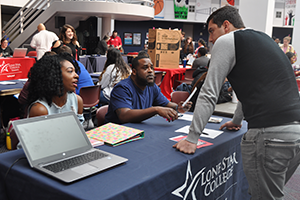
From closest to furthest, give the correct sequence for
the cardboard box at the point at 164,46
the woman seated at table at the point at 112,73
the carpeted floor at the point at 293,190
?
the carpeted floor at the point at 293,190, the woman seated at table at the point at 112,73, the cardboard box at the point at 164,46

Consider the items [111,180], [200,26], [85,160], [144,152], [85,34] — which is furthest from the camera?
[200,26]

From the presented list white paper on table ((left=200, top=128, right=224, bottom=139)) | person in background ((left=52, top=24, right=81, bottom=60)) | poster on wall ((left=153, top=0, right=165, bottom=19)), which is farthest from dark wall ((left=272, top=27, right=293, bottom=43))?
white paper on table ((left=200, top=128, right=224, bottom=139))

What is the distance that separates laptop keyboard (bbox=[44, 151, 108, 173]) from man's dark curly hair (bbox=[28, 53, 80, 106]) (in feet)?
2.41

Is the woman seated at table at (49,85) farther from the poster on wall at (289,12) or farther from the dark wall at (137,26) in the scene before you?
the poster on wall at (289,12)

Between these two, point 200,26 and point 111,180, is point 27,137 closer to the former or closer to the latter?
point 111,180

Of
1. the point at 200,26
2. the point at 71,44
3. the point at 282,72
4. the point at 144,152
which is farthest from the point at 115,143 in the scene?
the point at 200,26

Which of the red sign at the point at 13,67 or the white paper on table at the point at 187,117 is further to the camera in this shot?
the red sign at the point at 13,67

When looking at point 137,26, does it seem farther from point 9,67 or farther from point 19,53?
point 9,67

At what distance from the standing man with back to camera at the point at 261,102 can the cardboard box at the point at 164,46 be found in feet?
15.8

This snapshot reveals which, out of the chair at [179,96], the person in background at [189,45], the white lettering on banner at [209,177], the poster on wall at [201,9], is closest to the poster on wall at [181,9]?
the poster on wall at [201,9]

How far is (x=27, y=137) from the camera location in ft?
4.09

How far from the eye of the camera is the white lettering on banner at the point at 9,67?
197 inches

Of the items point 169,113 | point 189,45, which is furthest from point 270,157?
point 189,45

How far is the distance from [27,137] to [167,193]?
689 mm
